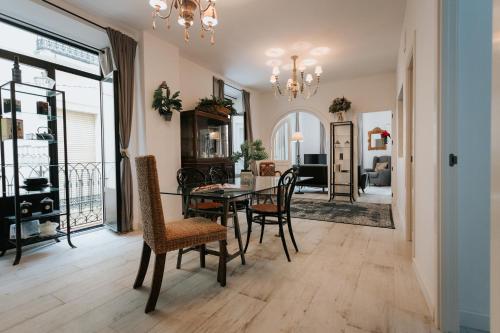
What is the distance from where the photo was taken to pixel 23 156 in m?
2.93

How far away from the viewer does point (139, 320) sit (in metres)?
1.59

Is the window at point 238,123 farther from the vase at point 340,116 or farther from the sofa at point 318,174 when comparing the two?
the vase at point 340,116

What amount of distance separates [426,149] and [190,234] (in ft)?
Result: 5.92

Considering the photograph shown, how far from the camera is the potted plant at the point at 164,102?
3666mm

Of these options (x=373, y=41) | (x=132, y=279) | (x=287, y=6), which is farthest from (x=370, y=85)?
(x=132, y=279)

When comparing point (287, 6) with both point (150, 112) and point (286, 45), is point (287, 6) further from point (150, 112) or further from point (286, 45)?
point (150, 112)

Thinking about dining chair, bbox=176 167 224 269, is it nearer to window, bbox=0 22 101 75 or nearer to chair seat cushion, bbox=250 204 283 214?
chair seat cushion, bbox=250 204 283 214

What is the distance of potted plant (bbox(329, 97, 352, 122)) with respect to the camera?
594cm

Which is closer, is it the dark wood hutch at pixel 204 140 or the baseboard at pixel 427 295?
the baseboard at pixel 427 295

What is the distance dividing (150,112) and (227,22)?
1656mm

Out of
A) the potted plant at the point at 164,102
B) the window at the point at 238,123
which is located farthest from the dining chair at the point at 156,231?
the window at the point at 238,123

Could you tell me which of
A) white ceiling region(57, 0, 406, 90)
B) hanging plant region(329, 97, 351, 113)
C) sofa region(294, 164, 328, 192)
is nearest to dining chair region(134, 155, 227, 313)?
white ceiling region(57, 0, 406, 90)

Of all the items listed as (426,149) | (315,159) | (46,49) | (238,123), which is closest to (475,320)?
(426,149)

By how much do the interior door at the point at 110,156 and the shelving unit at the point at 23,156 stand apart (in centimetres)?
58
